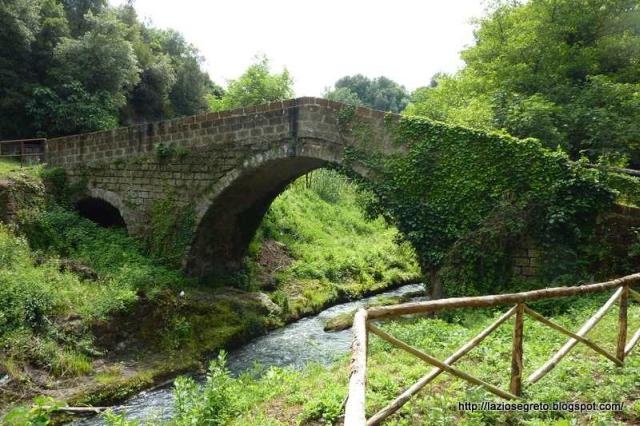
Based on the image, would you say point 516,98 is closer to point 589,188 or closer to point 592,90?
point 592,90

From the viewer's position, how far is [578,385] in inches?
171

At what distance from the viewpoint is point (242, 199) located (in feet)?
43.5

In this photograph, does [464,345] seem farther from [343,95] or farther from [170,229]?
[343,95]

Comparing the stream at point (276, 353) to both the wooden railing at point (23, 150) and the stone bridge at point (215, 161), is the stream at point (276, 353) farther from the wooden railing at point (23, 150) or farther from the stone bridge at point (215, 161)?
the wooden railing at point (23, 150)

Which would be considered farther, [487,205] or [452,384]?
[487,205]

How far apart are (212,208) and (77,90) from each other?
43.4 feet

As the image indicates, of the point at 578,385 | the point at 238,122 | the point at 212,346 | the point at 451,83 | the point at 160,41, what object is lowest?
the point at 212,346

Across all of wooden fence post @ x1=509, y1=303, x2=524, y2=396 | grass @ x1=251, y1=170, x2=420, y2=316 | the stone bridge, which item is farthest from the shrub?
grass @ x1=251, y1=170, x2=420, y2=316

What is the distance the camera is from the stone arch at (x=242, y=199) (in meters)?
10.8

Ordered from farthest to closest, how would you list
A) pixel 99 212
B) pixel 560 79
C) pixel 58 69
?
pixel 58 69 → pixel 99 212 → pixel 560 79

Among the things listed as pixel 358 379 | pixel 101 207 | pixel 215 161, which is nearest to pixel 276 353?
pixel 215 161

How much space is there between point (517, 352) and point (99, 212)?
1507 cm

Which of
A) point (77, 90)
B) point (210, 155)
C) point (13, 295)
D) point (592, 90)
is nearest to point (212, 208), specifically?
Answer: point (210, 155)

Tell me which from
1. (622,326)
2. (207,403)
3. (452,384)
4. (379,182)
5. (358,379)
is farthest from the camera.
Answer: (379,182)
